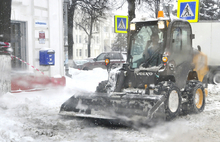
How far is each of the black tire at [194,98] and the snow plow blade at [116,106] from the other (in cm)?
134

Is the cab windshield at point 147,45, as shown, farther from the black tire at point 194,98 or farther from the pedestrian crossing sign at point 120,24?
the pedestrian crossing sign at point 120,24

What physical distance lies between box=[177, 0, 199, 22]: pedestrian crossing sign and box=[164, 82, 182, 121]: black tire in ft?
A: 17.9

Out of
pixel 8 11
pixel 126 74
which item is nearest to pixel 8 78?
pixel 8 11

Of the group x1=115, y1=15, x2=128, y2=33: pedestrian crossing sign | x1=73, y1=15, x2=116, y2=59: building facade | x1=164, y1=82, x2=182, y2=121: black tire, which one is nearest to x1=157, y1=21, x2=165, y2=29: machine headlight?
x1=164, y1=82, x2=182, y2=121: black tire

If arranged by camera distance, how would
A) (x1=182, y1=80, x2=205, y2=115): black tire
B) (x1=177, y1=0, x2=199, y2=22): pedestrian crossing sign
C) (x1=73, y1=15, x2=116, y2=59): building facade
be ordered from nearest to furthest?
1. (x1=182, y1=80, x2=205, y2=115): black tire
2. (x1=177, y1=0, x2=199, y2=22): pedestrian crossing sign
3. (x1=73, y1=15, x2=116, y2=59): building facade

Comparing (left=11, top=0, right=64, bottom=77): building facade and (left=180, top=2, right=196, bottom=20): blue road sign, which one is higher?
(left=180, top=2, right=196, bottom=20): blue road sign

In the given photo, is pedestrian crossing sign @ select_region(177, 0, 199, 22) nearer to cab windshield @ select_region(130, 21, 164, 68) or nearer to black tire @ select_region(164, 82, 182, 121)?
cab windshield @ select_region(130, 21, 164, 68)

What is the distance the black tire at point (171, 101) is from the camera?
616 cm

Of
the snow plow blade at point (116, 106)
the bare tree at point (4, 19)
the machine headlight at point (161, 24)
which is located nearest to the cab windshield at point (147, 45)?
the machine headlight at point (161, 24)

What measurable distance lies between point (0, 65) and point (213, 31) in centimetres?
1087

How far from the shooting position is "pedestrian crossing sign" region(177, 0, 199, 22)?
37.1ft

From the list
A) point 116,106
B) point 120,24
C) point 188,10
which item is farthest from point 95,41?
point 116,106

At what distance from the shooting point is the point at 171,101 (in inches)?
251

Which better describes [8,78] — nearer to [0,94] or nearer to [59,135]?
[0,94]
